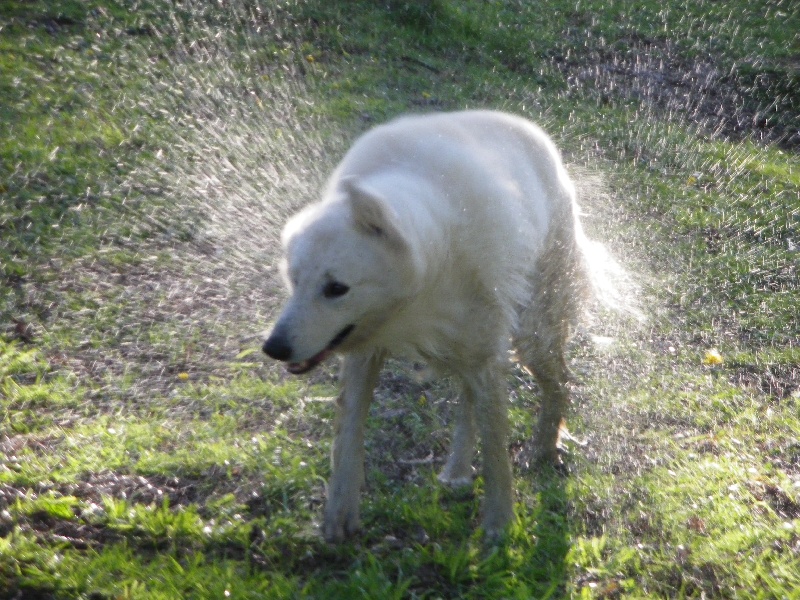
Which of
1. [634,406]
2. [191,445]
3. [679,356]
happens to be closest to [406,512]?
[191,445]

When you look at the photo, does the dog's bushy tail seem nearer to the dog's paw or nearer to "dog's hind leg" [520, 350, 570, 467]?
"dog's hind leg" [520, 350, 570, 467]

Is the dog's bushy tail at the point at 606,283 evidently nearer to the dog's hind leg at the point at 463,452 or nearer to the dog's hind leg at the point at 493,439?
the dog's hind leg at the point at 463,452

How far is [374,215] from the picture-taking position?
311 cm

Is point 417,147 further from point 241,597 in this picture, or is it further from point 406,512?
point 241,597

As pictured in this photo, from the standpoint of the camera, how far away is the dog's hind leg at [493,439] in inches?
148

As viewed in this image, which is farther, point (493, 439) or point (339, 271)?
point (493, 439)

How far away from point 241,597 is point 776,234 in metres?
6.42

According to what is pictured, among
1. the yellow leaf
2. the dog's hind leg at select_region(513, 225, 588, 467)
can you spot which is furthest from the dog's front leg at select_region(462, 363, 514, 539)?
the yellow leaf

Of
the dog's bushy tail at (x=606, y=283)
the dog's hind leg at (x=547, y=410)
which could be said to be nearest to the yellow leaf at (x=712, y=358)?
the dog's bushy tail at (x=606, y=283)

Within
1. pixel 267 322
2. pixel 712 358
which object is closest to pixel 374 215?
pixel 267 322

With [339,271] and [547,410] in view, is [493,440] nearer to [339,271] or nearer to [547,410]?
[547,410]

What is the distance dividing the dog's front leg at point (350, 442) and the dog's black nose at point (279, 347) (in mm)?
614

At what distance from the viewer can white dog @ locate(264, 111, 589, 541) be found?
10.5 feet

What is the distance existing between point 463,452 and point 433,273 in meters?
1.14
